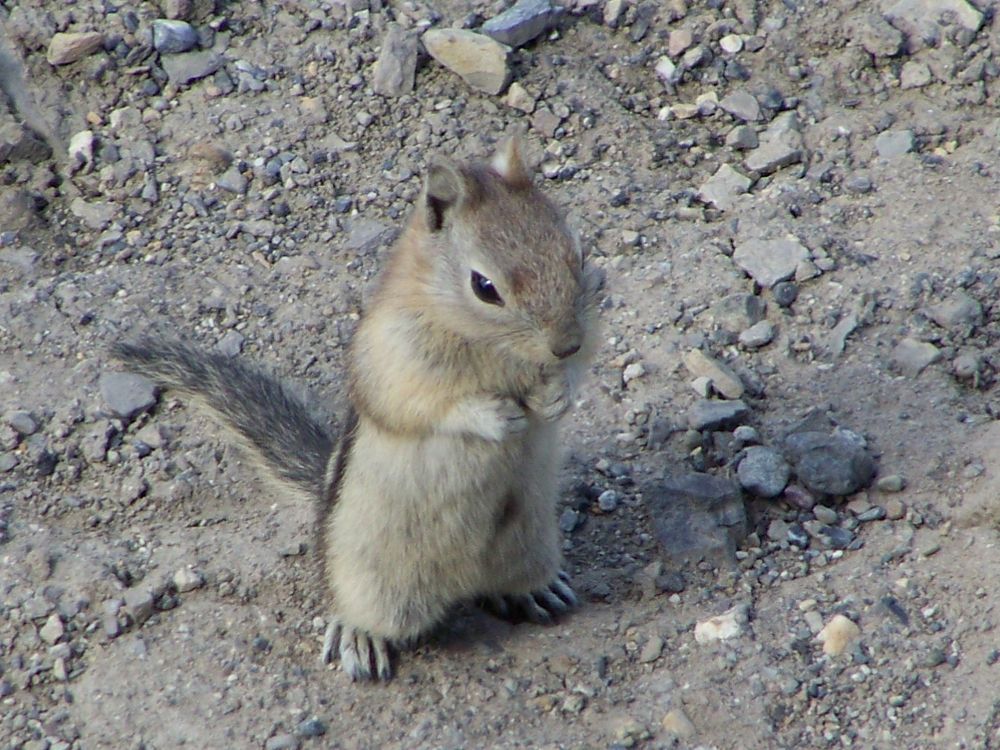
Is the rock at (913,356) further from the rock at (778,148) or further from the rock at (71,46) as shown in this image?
the rock at (71,46)

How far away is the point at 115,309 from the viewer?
4.91 m

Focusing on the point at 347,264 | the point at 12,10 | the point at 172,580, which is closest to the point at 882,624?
the point at 172,580

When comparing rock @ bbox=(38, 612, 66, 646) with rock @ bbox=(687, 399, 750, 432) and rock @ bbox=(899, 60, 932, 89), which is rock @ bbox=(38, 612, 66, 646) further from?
rock @ bbox=(899, 60, 932, 89)

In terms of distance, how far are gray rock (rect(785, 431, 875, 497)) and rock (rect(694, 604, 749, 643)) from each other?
513mm

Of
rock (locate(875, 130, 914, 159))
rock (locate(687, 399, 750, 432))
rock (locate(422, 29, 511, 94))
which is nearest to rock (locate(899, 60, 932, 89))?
rock (locate(875, 130, 914, 159))

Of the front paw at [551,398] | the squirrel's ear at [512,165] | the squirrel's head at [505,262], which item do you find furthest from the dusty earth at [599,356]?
the squirrel's ear at [512,165]

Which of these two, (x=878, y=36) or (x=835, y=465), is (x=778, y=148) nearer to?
(x=878, y=36)

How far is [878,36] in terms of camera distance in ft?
17.8

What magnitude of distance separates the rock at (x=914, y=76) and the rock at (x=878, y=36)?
83 mm

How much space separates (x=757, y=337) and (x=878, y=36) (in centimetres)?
159

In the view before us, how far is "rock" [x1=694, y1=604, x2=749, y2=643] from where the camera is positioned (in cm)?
379

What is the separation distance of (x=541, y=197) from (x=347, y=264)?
1.78 m

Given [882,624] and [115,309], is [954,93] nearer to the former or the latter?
[882,624]

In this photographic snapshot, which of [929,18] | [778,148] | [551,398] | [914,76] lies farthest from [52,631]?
[929,18]
